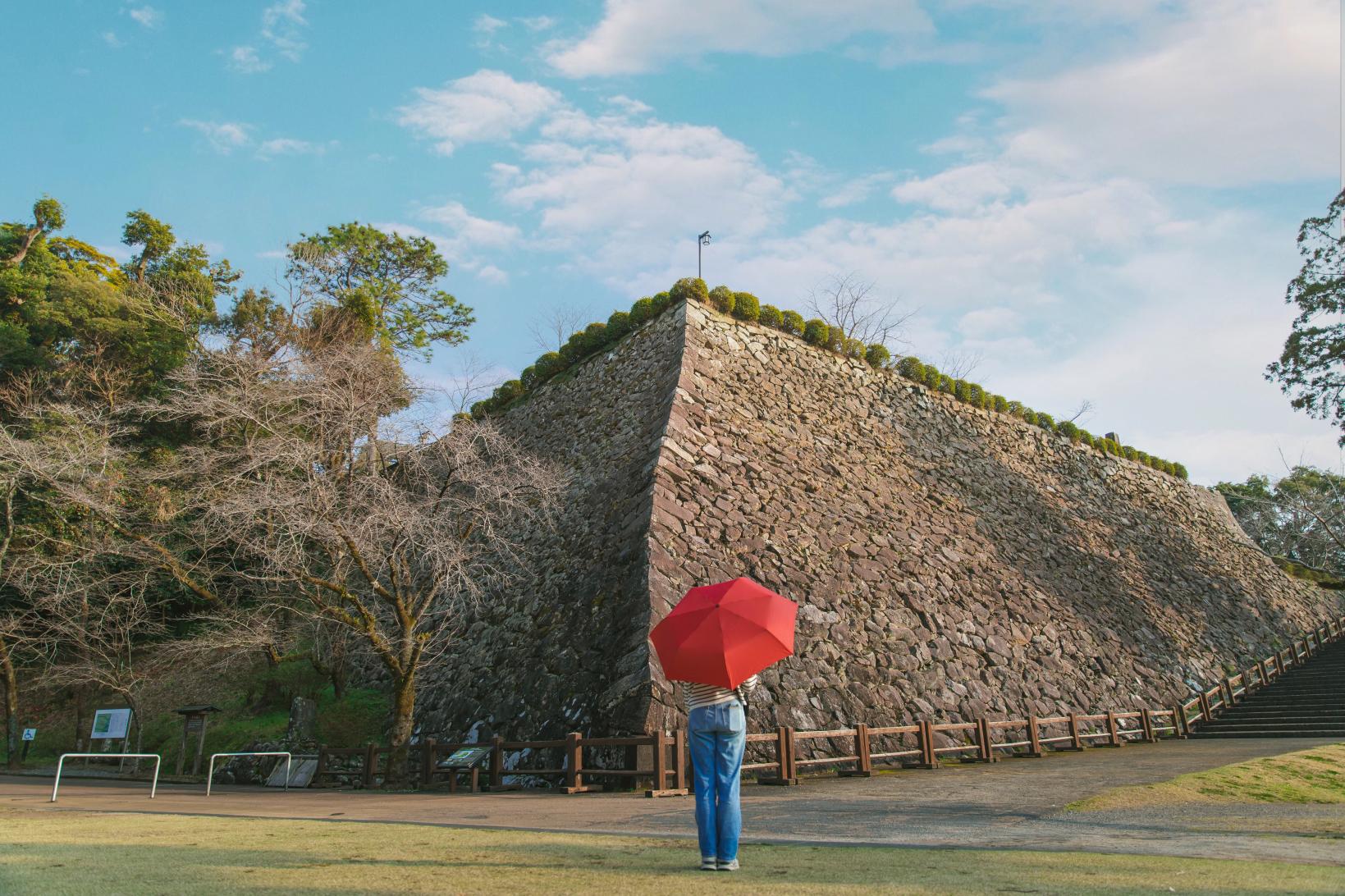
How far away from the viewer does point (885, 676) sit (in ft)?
45.7

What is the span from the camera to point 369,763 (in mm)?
13375

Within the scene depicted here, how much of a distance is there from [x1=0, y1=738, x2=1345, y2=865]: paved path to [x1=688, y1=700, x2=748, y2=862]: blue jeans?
1.78 metres

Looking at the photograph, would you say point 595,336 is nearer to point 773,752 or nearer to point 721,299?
point 721,299

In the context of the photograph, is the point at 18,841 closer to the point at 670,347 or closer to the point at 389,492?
the point at 389,492

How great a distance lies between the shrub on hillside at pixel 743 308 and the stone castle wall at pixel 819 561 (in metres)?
0.49

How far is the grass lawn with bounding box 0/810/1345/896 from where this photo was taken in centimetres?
403

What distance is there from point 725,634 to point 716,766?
76 cm

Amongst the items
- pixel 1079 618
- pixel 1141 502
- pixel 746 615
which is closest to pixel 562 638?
pixel 746 615

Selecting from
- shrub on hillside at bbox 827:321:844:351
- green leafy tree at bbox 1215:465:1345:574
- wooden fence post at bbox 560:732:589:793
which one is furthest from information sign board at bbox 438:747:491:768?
green leafy tree at bbox 1215:465:1345:574

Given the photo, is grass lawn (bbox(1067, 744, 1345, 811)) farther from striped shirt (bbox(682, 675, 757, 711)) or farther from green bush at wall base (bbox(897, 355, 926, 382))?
green bush at wall base (bbox(897, 355, 926, 382))

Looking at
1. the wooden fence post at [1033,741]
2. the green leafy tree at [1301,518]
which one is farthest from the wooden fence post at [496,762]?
the green leafy tree at [1301,518]

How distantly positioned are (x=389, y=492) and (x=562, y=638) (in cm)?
373

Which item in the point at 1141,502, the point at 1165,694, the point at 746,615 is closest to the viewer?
the point at 746,615

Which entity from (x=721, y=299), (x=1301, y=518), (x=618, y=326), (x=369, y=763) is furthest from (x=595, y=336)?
(x=1301, y=518)
